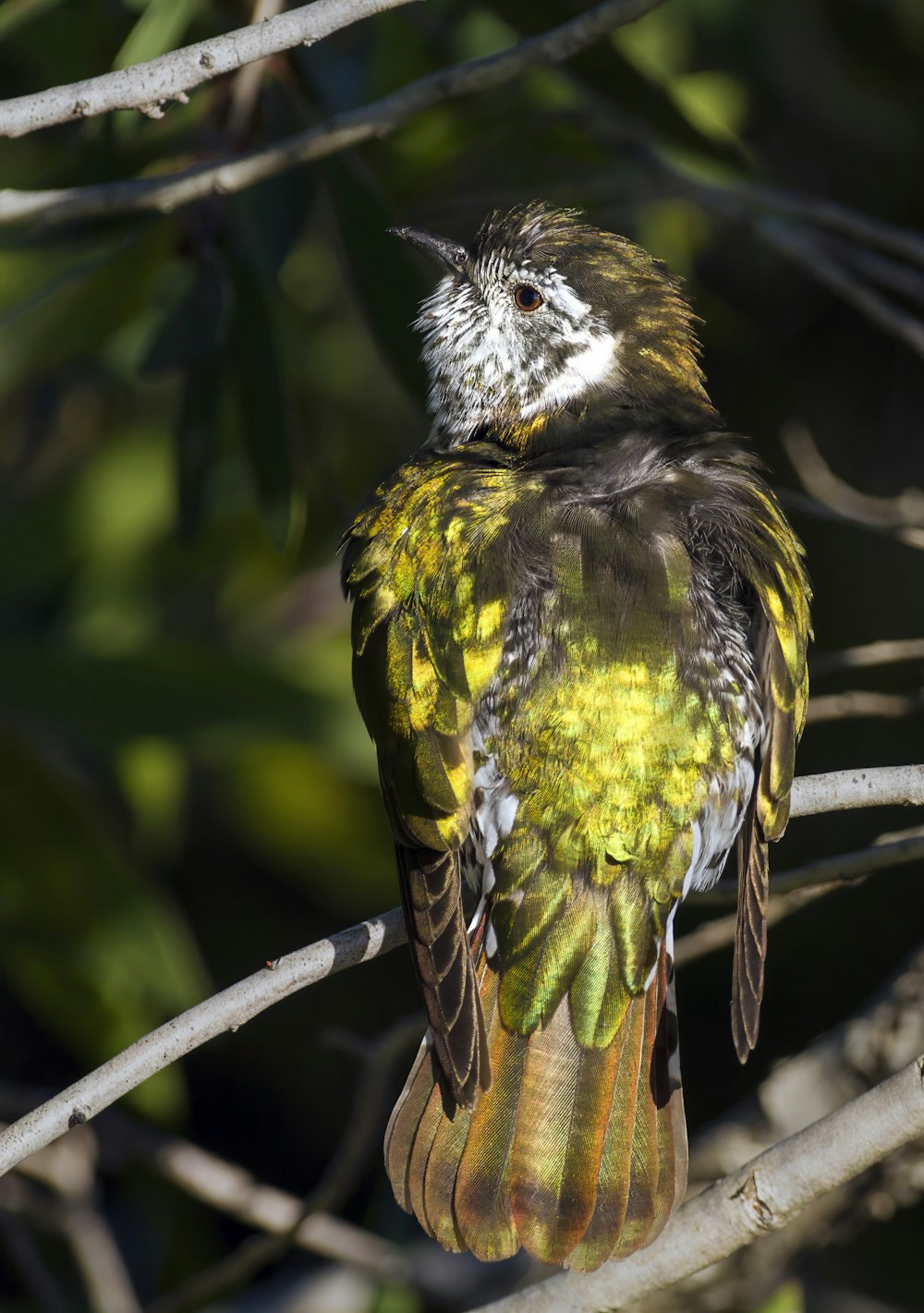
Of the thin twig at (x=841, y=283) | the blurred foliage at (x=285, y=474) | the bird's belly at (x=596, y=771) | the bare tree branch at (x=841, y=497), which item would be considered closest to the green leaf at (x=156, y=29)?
the blurred foliage at (x=285, y=474)

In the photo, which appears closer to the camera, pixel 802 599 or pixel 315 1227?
pixel 802 599

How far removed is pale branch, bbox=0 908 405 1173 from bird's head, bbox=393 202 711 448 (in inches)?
57.0

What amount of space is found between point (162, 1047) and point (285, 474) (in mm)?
1826

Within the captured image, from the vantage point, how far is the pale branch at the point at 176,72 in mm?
2342

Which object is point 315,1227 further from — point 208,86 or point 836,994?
point 208,86

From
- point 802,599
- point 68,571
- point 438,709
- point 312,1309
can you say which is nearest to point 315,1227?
point 312,1309

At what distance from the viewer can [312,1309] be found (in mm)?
4031

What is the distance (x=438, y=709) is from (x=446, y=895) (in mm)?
326

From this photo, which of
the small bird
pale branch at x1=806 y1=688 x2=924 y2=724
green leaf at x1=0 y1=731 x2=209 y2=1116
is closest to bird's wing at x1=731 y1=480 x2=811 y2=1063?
the small bird

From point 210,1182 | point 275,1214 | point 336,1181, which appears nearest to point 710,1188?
point 336,1181

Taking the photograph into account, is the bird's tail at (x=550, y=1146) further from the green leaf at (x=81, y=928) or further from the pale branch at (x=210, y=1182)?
the green leaf at (x=81, y=928)

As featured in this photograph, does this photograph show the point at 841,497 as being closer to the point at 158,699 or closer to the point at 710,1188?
the point at 158,699

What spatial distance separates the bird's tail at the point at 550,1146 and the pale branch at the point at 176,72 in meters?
1.50

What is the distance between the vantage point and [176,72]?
2383 mm
